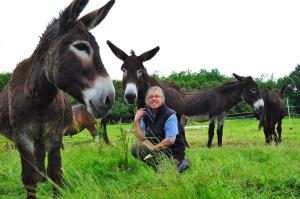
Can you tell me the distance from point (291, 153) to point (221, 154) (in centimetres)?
122

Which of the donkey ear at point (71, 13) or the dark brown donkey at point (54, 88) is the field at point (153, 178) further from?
the donkey ear at point (71, 13)

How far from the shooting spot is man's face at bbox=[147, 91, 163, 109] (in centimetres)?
454

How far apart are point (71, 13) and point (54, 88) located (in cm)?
84

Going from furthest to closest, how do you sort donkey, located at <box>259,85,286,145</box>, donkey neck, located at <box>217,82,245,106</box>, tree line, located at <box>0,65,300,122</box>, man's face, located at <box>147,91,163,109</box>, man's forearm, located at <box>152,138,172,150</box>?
tree line, located at <box>0,65,300,122</box>, donkey neck, located at <box>217,82,245,106</box>, donkey, located at <box>259,85,286,145</box>, man's face, located at <box>147,91,163,109</box>, man's forearm, located at <box>152,138,172,150</box>

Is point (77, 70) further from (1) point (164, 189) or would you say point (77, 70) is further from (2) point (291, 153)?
(2) point (291, 153)

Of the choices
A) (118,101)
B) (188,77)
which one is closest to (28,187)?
(118,101)

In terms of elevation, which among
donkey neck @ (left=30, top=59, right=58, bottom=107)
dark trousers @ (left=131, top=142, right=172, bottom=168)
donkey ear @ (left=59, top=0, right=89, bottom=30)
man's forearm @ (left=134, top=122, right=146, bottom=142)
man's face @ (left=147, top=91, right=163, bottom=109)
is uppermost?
donkey ear @ (left=59, top=0, right=89, bottom=30)

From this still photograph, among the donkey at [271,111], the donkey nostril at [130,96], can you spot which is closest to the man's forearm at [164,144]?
the donkey nostril at [130,96]

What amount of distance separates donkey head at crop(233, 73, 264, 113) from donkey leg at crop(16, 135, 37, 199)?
8.73 metres

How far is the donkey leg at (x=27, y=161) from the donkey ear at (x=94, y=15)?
4.29 ft

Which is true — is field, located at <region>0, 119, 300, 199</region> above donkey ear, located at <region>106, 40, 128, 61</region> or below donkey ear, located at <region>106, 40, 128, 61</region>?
below

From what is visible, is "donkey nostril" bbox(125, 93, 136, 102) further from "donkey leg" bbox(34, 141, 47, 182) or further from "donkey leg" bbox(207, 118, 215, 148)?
"donkey leg" bbox(207, 118, 215, 148)

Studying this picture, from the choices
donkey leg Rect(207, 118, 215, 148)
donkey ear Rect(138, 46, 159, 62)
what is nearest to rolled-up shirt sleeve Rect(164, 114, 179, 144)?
donkey ear Rect(138, 46, 159, 62)

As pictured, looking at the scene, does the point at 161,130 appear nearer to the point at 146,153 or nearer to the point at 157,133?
the point at 157,133
